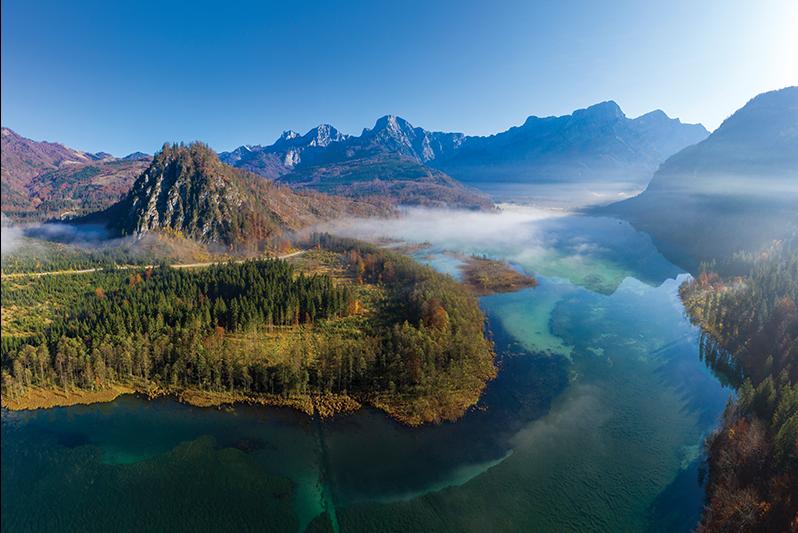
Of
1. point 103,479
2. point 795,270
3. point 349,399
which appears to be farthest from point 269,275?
point 795,270

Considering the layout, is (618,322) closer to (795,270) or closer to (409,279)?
(795,270)

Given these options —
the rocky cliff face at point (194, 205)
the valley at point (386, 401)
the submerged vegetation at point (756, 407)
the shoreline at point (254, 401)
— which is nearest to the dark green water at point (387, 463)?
the valley at point (386, 401)

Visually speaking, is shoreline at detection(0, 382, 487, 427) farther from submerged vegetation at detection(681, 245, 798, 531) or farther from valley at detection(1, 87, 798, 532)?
submerged vegetation at detection(681, 245, 798, 531)

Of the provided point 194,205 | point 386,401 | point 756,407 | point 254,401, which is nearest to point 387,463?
point 386,401

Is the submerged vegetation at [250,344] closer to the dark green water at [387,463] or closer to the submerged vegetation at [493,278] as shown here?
the dark green water at [387,463]

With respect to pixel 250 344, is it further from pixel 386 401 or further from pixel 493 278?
pixel 493 278

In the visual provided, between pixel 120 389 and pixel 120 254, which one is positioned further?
pixel 120 254
